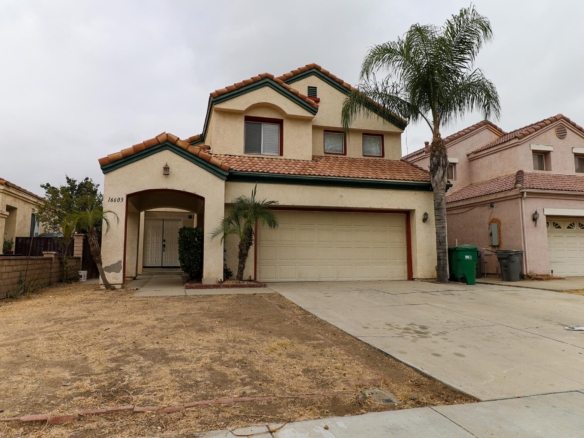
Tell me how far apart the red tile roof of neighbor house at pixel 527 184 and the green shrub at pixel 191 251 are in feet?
37.2

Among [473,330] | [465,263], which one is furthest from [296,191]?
[473,330]

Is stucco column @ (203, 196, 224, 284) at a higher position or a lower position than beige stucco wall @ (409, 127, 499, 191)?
lower

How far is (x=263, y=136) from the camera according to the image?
13.5 meters

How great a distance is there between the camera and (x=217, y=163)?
10906 mm

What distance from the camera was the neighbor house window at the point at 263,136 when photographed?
43.8 feet

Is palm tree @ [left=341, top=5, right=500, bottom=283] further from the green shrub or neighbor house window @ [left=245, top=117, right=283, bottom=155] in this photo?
the green shrub

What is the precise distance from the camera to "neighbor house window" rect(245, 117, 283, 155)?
43.8 feet

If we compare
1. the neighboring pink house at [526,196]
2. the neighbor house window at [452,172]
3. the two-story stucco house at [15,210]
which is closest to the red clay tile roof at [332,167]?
the neighboring pink house at [526,196]

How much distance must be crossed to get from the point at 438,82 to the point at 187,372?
37.6 feet

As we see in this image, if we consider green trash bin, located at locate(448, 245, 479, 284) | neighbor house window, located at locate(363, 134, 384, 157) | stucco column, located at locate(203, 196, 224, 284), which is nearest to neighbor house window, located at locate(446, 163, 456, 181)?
neighbor house window, located at locate(363, 134, 384, 157)

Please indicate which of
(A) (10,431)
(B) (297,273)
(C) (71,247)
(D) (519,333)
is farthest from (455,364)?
(C) (71,247)

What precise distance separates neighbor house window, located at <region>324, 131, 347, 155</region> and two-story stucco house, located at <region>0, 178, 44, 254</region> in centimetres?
1330

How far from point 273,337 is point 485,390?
2.81 metres

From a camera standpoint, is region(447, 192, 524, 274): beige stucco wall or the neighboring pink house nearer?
the neighboring pink house
